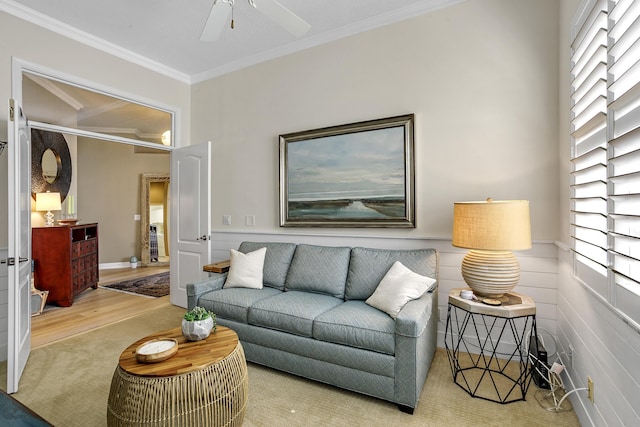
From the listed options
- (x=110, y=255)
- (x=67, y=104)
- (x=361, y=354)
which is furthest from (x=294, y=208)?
(x=110, y=255)

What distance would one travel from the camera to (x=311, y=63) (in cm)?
347

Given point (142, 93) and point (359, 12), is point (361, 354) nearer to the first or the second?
point (359, 12)

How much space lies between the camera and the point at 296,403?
6.77 feet

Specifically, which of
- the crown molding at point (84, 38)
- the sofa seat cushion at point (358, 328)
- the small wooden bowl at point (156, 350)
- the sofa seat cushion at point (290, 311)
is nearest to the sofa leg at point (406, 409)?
the sofa seat cushion at point (358, 328)

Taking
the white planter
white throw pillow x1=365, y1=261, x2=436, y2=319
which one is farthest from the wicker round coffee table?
white throw pillow x1=365, y1=261, x2=436, y2=319

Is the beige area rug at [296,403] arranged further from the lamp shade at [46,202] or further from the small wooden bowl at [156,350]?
the lamp shade at [46,202]

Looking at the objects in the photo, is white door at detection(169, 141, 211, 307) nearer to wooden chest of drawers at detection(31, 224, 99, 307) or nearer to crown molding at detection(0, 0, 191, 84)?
Answer: crown molding at detection(0, 0, 191, 84)

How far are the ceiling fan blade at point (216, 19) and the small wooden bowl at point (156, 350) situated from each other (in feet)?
6.67

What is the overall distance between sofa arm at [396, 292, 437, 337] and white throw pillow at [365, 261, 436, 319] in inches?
2.6

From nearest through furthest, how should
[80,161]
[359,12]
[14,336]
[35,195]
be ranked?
[14,336] < [359,12] < [35,195] < [80,161]

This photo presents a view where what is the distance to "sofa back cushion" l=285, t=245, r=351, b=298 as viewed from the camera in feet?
9.21

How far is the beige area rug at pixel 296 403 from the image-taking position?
189cm

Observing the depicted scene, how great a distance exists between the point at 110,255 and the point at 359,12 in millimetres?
6855

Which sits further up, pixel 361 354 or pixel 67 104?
pixel 67 104
